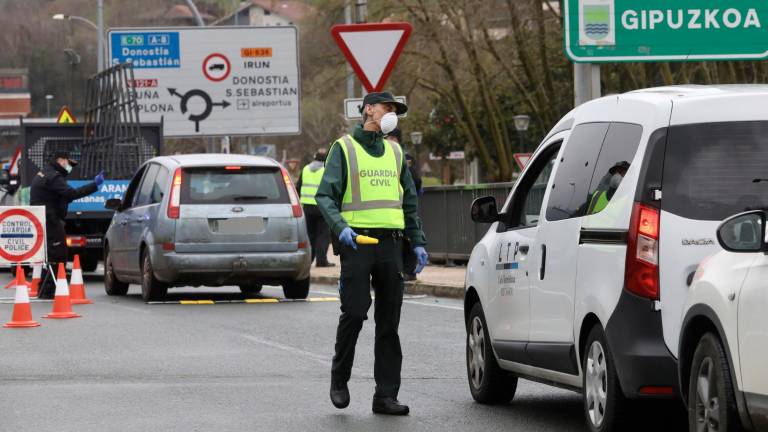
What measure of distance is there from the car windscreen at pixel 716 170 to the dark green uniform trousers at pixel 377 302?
2.26 metres

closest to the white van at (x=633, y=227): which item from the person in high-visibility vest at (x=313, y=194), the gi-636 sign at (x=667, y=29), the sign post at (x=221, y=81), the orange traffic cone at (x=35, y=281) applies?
the gi-636 sign at (x=667, y=29)

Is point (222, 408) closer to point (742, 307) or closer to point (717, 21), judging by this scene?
point (742, 307)

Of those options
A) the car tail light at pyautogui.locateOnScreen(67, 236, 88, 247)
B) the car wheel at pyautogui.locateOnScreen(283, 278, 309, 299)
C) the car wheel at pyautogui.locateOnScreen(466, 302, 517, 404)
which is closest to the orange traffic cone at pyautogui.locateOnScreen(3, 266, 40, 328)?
the car wheel at pyautogui.locateOnScreen(283, 278, 309, 299)

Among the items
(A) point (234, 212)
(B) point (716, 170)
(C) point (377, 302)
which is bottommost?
(C) point (377, 302)

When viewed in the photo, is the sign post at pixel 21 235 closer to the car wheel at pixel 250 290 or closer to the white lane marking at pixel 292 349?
the car wheel at pixel 250 290

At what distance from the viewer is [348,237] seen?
8.96 meters

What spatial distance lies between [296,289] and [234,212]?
133cm

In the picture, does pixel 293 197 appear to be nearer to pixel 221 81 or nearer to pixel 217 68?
pixel 221 81

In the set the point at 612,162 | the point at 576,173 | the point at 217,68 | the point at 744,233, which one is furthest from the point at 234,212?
the point at 217,68

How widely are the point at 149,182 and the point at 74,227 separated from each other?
5.30 m

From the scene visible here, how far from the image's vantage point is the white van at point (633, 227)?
7.27 meters

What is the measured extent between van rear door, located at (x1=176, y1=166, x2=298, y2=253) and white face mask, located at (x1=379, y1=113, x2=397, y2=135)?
9.02m

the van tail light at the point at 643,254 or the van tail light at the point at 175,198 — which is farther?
the van tail light at the point at 175,198

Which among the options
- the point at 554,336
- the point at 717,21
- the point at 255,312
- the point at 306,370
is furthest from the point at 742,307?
the point at 717,21
